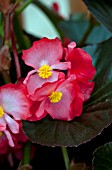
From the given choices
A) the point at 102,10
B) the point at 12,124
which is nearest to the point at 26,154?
the point at 12,124

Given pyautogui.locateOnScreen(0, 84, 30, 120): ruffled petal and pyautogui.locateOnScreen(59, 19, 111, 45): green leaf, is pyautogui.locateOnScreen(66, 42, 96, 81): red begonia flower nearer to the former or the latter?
pyautogui.locateOnScreen(0, 84, 30, 120): ruffled petal

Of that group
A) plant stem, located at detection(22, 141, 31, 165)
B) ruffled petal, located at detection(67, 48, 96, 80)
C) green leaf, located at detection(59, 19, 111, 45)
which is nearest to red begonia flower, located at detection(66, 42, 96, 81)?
ruffled petal, located at detection(67, 48, 96, 80)

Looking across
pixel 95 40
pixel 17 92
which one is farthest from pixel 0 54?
pixel 95 40

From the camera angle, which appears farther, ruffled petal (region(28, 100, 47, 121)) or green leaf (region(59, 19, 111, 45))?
green leaf (region(59, 19, 111, 45))

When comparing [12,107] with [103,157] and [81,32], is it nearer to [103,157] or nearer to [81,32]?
[103,157]

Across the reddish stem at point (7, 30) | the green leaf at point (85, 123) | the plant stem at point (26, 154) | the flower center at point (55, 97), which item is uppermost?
the reddish stem at point (7, 30)

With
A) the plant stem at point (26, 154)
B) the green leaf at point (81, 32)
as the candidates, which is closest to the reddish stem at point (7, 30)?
the plant stem at point (26, 154)

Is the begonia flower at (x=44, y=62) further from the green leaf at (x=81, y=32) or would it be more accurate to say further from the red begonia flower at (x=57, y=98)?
the green leaf at (x=81, y=32)

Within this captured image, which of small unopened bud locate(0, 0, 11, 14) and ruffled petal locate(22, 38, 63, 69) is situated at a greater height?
small unopened bud locate(0, 0, 11, 14)
